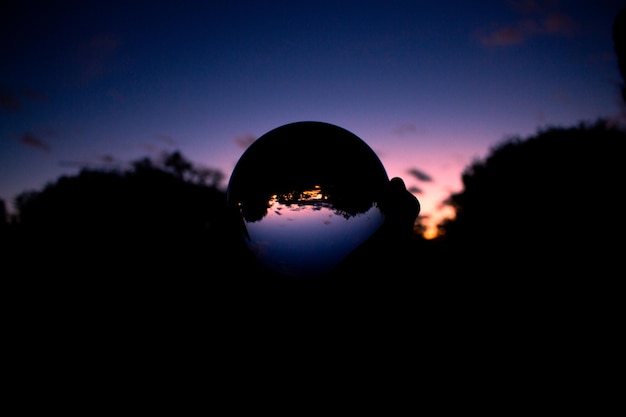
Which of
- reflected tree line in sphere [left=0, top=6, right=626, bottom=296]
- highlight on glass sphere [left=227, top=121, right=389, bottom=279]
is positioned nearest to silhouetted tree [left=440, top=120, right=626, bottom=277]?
reflected tree line in sphere [left=0, top=6, right=626, bottom=296]

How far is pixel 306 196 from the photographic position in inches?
91.8

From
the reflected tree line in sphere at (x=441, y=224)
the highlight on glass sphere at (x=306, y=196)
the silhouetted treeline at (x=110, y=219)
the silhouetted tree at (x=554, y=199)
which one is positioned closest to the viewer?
the highlight on glass sphere at (x=306, y=196)

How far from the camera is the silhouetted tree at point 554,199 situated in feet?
36.4

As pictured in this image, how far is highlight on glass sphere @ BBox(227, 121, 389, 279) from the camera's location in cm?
224

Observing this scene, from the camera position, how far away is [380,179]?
8.06 ft

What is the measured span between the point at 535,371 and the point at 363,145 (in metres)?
2.65

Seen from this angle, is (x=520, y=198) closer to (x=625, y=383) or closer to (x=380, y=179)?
(x=625, y=383)

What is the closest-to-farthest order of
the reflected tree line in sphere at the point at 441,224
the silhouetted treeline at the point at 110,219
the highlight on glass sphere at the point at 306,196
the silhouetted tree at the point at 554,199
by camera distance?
the highlight on glass sphere at the point at 306,196 → the reflected tree line in sphere at the point at 441,224 → the silhouetted tree at the point at 554,199 → the silhouetted treeline at the point at 110,219

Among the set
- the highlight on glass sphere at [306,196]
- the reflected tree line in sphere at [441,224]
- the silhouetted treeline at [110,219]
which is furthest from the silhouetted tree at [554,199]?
the silhouetted treeline at [110,219]

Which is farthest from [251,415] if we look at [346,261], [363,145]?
[363,145]

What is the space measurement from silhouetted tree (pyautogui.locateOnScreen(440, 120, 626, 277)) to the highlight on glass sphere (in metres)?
9.08

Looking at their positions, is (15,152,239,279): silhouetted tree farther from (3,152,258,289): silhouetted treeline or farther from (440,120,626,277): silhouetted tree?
(440,120,626,277): silhouetted tree

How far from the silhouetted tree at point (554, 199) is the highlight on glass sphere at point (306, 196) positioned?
358 inches

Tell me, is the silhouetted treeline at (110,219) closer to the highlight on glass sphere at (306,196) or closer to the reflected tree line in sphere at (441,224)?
the reflected tree line in sphere at (441,224)
